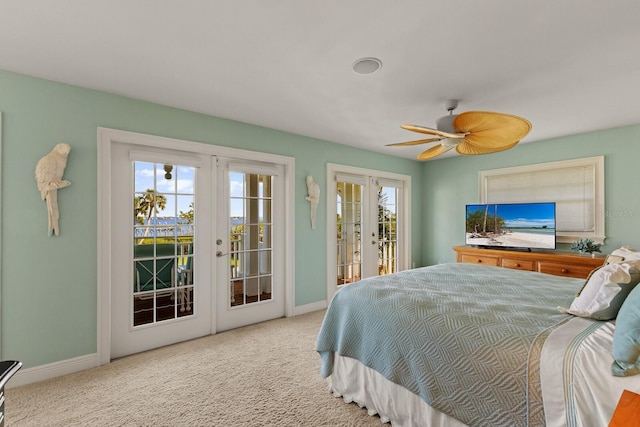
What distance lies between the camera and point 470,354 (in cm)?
146

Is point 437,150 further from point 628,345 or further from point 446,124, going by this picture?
point 628,345

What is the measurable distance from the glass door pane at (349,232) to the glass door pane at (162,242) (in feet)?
7.07

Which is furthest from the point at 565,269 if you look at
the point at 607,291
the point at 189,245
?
the point at 189,245

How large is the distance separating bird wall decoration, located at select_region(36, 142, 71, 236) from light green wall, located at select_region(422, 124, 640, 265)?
5.18m

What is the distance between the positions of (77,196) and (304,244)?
244 cm

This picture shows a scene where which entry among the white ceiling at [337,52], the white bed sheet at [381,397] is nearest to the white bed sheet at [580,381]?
the white bed sheet at [381,397]

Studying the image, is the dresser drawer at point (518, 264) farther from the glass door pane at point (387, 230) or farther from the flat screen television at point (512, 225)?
the glass door pane at point (387, 230)

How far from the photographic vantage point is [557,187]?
13.7 ft

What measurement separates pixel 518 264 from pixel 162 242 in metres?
4.33

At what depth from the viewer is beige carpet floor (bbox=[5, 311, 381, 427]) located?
193 centimetres

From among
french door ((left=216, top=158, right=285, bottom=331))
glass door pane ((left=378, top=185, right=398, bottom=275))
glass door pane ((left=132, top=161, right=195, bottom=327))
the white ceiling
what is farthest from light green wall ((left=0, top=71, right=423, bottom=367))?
glass door pane ((left=378, top=185, right=398, bottom=275))

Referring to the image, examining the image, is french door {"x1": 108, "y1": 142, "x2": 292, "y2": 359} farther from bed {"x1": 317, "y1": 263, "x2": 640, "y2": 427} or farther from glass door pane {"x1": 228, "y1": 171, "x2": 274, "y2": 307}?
bed {"x1": 317, "y1": 263, "x2": 640, "y2": 427}

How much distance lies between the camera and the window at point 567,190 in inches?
151

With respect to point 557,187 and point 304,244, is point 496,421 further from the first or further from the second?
point 557,187
